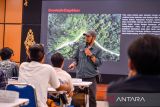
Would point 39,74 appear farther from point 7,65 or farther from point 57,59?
point 7,65

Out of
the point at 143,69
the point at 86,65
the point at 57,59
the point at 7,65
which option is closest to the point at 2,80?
the point at 57,59

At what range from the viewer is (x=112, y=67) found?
715 cm

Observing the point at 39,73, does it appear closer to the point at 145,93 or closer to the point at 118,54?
the point at 145,93

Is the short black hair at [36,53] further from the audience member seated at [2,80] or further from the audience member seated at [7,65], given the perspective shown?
the audience member seated at [7,65]

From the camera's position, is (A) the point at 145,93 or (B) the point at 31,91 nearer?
(A) the point at 145,93

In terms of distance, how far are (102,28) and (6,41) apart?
2.48 meters

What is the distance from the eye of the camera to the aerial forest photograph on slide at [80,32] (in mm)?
7145

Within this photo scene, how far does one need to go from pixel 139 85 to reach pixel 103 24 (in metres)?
6.02

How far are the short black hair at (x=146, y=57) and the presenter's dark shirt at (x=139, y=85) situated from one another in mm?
37

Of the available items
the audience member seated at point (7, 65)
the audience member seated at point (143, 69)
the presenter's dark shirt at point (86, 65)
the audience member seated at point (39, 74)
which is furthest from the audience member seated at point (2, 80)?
the presenter's dark shirt at point (86, 65)

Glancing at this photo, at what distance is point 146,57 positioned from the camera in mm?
1307

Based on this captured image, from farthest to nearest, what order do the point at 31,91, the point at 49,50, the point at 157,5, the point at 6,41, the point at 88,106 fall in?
the point at 6,41
the point at 49,50
the point at 157,5
the point at 88,106
the point at 31,91

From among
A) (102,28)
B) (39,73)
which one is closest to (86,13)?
(102,28)

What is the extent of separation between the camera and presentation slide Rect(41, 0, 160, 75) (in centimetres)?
698
